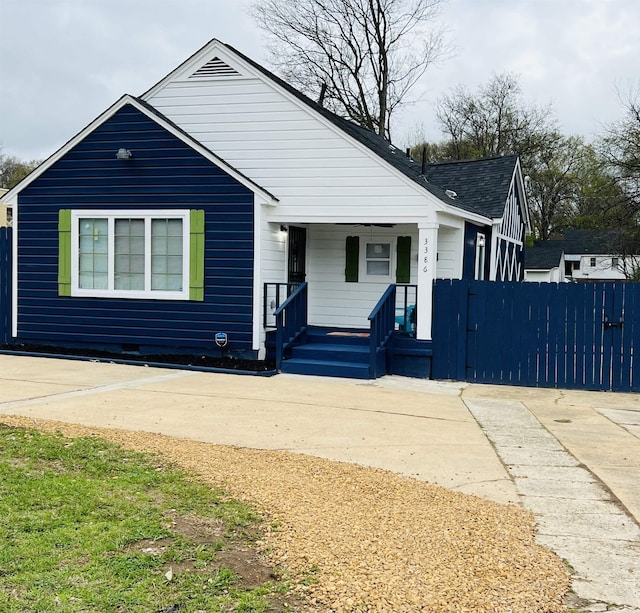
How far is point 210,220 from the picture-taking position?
39.1ft

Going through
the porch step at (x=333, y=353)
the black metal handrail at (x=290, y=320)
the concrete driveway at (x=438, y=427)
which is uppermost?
the black metal handrail at (x=290, y=320)

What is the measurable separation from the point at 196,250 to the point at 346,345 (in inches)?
119

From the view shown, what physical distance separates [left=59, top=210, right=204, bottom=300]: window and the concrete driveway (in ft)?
5.19

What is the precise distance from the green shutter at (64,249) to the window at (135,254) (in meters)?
0.02

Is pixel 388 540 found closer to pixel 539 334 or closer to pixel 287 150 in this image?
pixel 539 334

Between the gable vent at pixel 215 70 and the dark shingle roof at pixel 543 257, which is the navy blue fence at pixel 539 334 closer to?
the gable vent at pixel 215 70

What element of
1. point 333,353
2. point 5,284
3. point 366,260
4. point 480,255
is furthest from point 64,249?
point 480,255

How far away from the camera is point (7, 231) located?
13.2m

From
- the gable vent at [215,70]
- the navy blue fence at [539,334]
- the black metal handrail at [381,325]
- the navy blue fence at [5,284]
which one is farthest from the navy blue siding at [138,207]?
the navy blue fence at [539,334]

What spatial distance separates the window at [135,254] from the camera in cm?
1196

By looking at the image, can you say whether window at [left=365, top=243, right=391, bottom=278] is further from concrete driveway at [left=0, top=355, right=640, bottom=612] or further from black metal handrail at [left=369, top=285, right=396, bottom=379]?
concrete driveway at [left=0, top=355, right=640, bottom=612]

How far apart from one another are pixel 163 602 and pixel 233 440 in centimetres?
334

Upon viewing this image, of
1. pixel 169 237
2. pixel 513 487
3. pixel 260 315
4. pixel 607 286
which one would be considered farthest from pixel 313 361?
pixel 513 487

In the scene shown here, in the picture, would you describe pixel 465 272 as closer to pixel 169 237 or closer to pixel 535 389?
pixel 535 389
